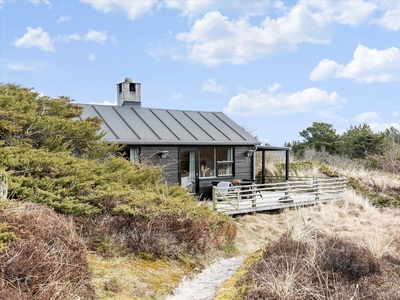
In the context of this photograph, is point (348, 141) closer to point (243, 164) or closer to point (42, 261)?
point (243, 164)

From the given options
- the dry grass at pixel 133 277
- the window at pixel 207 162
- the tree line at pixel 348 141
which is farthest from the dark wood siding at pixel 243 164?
the tree line at pixel 348 141

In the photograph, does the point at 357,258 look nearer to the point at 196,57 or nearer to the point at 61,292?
the point at 61,292

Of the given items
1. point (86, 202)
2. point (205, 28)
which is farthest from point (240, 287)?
point (205, 28)

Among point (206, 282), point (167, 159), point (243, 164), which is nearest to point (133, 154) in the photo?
point (167, 159)

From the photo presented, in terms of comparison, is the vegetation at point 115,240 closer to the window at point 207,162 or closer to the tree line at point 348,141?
the window at point 207,162

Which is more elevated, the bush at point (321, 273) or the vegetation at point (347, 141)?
the vegetation at point (347, 141)

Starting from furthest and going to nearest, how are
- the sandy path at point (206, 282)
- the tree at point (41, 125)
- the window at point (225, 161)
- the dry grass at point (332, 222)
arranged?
the window at point (225, 161) < the dry grass at point (332, 222) < the tree at point (41, 125) < the sandy path at point (206, 282)

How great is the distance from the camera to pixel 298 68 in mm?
13461

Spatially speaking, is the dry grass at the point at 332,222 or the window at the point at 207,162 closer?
the dry grass at the point at 332,222

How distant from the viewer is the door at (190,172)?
13367 millimetres

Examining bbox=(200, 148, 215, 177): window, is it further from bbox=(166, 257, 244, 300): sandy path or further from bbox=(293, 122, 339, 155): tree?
bbox=(293, 122, 339, 155): tree

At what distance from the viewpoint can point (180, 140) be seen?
42.3 feet

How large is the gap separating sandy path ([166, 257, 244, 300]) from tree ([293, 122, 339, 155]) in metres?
31.0

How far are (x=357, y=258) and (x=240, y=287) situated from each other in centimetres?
155
